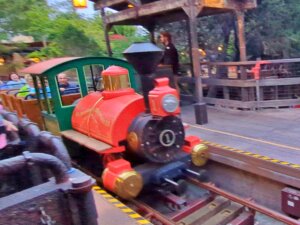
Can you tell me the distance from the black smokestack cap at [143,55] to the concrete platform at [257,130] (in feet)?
6.85

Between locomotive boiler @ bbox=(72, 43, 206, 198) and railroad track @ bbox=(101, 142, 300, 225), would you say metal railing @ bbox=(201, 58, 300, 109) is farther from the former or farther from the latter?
locomotive boiler @ bbox=(72, 43, 206, 198)

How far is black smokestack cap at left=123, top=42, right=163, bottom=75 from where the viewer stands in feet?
12.3

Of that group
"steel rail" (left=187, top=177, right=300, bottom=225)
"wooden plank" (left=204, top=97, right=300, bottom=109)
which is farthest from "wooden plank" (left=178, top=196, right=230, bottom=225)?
"wooden plank" (left=204, top=97, right=300, bottom=109)

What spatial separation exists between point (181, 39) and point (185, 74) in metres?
2.20

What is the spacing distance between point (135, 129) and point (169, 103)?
591 millimetres

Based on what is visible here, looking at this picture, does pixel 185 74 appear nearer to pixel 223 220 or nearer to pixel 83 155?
pixel 83 155

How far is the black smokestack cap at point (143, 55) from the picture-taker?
3762mm

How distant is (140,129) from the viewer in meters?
3.95

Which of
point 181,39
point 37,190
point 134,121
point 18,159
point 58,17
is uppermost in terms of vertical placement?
point 58,17

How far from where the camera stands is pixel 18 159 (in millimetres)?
1326

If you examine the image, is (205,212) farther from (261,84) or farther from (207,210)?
(261,84)

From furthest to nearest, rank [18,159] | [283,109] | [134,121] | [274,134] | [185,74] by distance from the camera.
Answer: [185,74]
[283,109]
[274,134]
[134,121]
[18,159]

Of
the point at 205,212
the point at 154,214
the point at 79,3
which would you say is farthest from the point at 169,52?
the point at 154,214

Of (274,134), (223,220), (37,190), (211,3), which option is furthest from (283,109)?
(37,190)
